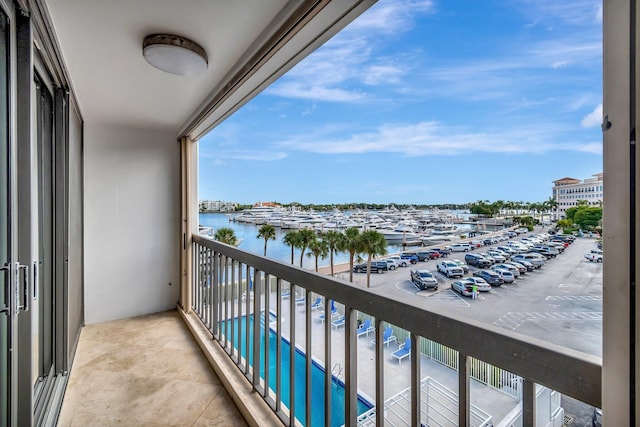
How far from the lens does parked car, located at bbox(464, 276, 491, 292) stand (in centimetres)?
81

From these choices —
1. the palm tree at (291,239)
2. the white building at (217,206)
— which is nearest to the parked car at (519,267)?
the palm tree at (291,239)

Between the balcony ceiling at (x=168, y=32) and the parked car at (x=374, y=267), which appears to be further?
the balcony ceiling at (x=168, y=32)

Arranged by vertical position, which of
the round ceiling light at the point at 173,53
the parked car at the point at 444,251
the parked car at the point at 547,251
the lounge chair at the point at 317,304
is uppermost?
the round ceiling light at the point at 173,53

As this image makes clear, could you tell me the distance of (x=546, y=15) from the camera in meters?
0.72

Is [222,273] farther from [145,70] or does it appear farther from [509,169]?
[509,169]

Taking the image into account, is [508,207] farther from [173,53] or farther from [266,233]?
Result: [173,53]

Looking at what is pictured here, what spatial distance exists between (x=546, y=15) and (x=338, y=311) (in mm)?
1166

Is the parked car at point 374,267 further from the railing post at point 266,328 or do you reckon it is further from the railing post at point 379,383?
the railing post at point 266,328

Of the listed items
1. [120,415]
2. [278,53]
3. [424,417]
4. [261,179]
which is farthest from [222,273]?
[424,417]

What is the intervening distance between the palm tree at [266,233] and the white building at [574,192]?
4.50 feet

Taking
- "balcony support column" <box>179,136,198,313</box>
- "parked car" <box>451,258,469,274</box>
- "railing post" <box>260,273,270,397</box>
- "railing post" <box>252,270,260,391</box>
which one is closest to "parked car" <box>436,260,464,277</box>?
"parked car" <box>451,258,469,274</box>

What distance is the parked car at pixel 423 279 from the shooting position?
92 cm

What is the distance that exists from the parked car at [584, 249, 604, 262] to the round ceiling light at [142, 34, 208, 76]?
1983 millimetres

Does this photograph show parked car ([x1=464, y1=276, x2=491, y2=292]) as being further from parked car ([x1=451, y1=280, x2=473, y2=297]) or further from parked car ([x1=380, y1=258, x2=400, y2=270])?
parked car ([x1=380, y1=258, x2=400, y2=270])
